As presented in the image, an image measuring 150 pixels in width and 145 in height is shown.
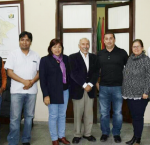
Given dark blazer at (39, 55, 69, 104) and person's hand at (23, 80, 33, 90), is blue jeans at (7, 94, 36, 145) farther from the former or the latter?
dark blazer at (39, 55, 69, 104)

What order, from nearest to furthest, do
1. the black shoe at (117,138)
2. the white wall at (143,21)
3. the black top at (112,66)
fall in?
the black top at (112,66) → the black shoe at (117,138) → the white wall at (143,21)

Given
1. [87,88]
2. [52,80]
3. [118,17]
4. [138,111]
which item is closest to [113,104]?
[138,111]

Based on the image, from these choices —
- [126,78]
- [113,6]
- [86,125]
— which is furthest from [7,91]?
[113,6]

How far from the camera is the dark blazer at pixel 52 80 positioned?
2580 millimetres

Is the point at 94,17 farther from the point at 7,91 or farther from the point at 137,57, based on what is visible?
the point at 7,91

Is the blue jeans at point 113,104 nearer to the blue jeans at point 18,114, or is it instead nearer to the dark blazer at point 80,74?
the dark blazer at point 80,74

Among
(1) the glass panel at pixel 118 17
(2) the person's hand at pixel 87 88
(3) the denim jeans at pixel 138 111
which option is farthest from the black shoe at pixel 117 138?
(1) the glass panel at pixel 118 17

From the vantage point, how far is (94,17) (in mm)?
3645

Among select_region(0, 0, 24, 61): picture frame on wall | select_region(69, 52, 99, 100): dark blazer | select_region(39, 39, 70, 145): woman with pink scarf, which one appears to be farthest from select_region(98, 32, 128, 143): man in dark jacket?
select_region(0, 0, 24, 61): picture frame on wall

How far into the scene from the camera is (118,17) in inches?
147

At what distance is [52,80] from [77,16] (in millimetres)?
1567

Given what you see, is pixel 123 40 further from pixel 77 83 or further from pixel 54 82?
pixel 54 82

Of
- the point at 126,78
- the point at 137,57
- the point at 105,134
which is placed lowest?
the point at 105,134

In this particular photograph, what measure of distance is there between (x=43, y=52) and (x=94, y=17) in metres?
1.06
